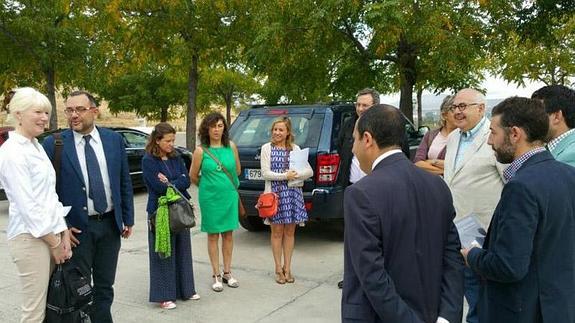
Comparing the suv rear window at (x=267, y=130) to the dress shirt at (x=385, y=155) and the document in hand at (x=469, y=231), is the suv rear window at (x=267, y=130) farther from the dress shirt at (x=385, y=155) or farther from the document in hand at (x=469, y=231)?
the dress shirt at (x=385, y=155)

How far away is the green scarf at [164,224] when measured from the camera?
4.76 m

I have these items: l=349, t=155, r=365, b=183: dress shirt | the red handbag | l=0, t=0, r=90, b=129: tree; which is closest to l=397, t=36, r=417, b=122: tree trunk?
l=349, t=155, r=365, b=183: dress shirt

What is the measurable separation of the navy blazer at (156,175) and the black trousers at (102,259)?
3.02 feet

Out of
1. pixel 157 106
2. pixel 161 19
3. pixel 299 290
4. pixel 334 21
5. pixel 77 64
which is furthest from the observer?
pixel 157 106

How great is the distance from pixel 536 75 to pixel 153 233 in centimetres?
1730

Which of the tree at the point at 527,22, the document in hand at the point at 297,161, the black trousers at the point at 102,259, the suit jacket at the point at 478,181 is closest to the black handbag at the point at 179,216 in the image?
the black trousers at the point at 102,259

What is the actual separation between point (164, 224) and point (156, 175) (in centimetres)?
46

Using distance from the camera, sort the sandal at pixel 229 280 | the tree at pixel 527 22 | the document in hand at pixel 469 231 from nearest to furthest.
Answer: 1. the document in hand at pixel 469 231
2. the sandal at pixel 229 280
3. the tree at pixel 527 22

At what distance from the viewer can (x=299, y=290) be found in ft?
17.6

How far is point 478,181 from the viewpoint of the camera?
3.66 meters

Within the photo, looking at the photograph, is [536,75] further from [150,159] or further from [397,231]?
[397,231]

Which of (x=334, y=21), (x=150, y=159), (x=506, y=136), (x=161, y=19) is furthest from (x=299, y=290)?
(x=161, y=19)

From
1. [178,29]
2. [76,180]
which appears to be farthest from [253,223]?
[178,29]

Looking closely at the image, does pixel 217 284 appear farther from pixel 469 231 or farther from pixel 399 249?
pixel 399 249
